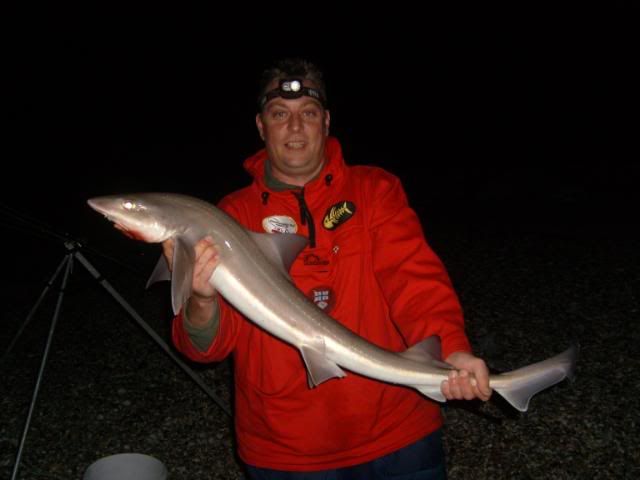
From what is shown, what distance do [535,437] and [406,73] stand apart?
1623 inches

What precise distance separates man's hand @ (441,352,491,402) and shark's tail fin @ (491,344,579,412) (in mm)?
66

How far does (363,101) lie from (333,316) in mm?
36298

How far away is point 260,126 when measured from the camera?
→ 295 centimetres

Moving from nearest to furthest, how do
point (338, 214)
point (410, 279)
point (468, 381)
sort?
point (468, 381)
point (410, 279)
point (338, 214)

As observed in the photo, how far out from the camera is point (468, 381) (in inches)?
90.4

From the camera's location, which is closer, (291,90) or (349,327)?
(349,327)

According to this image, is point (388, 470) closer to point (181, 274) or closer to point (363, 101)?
point (181, 274)

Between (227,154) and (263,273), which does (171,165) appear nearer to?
(227,154)

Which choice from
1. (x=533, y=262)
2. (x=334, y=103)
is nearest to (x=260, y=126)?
(x=533, y=262)

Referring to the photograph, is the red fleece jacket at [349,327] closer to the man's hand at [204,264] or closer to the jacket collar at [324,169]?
the jacket collar at [324,169]

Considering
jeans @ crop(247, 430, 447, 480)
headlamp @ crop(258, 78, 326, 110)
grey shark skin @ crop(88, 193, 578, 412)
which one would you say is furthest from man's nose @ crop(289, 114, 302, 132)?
jeans @ crop(247, 430, 447, 480)

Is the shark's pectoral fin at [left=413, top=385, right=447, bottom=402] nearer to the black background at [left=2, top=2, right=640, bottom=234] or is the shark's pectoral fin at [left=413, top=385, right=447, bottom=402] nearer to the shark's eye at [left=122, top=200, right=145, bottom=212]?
the shark's eye at [left=122, top=200, right=145, bottom=212]

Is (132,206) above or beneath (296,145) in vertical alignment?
beneath

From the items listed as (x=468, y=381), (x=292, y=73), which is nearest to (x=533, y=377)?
(x=468, y=381)
